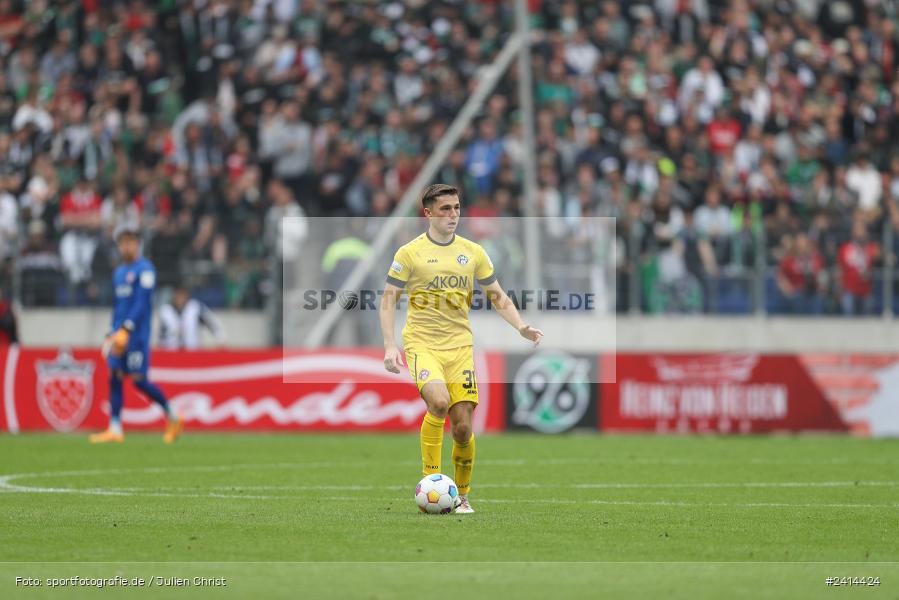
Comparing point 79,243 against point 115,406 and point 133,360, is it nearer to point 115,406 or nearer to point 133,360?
point 115,406

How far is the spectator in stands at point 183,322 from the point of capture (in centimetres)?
2481

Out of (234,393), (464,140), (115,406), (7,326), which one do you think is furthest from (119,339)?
(464,140)

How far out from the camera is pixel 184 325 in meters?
24.8

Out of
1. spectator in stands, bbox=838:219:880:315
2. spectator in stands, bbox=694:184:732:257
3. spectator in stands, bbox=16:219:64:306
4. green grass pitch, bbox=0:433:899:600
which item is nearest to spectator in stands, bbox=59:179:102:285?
spectator in stands, bbox=16:219:64:306

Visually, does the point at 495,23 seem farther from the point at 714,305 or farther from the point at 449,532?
the point at 449,532

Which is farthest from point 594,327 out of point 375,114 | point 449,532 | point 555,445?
point 449,532

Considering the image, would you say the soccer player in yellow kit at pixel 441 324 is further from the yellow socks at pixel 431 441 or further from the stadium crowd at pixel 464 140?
the stadium crowd at pixel 464 140

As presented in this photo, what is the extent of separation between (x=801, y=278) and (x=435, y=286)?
46.1ft

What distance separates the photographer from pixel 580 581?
888 centimetres

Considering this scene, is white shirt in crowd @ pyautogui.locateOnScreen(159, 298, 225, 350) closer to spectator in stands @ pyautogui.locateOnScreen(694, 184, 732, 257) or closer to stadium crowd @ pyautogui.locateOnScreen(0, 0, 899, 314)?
stadium crowd @ pyautogui.locateOnScreen(0, 0, 899, 314)

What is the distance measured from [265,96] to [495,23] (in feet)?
15.3

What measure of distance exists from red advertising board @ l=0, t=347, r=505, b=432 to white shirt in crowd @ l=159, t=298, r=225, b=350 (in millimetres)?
405

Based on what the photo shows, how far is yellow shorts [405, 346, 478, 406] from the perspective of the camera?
12500 mm

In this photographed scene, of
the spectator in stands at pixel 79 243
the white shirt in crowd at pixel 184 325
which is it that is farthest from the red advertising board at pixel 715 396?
the spectator in stands at pixel 79 243
